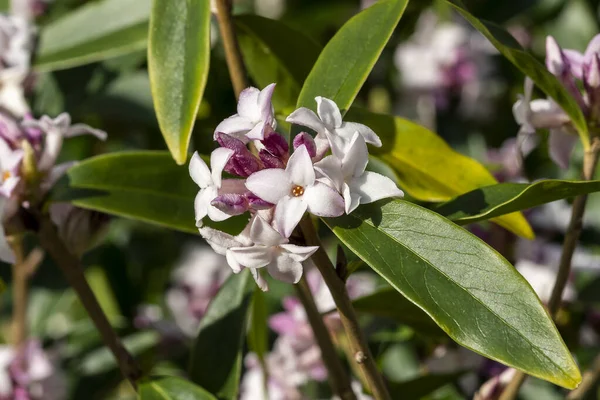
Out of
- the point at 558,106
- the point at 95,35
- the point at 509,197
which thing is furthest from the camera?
the point at 95,35

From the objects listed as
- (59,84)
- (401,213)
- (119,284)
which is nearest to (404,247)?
(401,213)

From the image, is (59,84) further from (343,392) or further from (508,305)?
(508,305)

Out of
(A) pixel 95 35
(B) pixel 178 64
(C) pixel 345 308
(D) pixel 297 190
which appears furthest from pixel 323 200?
(A) pixel 95 35

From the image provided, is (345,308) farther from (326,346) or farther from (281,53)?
(281,53)

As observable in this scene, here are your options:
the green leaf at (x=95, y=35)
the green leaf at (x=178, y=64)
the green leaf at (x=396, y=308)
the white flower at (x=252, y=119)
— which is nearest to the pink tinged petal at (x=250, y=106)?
the white flower at (x=252, y=119)

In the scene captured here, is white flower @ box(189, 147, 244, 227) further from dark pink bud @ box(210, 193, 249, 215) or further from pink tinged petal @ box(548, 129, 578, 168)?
pink tinged petal @ box(548, 129, 578, 168)
